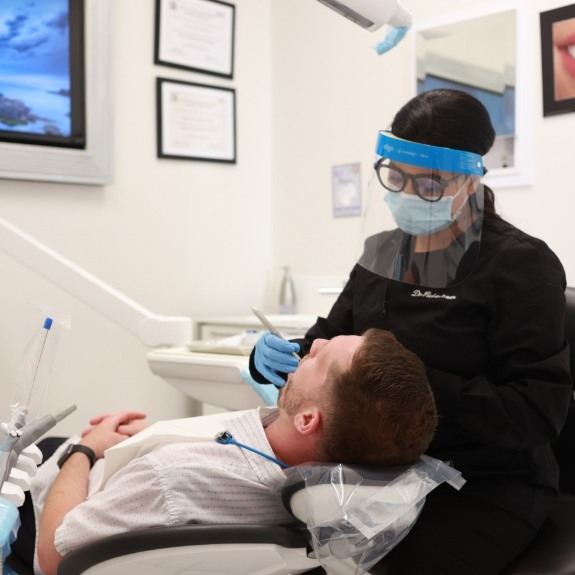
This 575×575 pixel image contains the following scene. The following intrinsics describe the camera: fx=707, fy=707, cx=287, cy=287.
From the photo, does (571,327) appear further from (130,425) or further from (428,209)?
(130,425)

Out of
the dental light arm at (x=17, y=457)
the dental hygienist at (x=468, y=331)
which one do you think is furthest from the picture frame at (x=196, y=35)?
the dental light arm at (x=17, y=457)

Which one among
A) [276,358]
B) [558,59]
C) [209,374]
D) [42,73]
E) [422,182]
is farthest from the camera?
[42,73]

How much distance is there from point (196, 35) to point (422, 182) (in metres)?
1.99

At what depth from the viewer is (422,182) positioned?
1.30 metres

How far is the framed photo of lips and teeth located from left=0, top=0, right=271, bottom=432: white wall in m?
1.35

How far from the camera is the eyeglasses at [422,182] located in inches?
50.6

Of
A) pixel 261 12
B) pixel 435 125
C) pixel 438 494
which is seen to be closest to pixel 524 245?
pixel 435 125

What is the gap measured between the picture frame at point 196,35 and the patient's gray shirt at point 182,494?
2.14 metres

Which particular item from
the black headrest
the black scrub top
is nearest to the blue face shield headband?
the black scrub top

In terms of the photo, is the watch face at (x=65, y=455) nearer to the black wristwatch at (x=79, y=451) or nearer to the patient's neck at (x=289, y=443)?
the black wristwatch at (x=79, y=451)

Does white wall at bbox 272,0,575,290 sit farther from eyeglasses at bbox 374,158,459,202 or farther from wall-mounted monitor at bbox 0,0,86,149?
eyeglasses at bbox 374,158,459,202

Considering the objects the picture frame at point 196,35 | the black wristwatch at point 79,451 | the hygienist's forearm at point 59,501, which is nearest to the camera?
the hygienist's forearm at point 59,501

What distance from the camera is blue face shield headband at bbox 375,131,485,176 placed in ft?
4.15

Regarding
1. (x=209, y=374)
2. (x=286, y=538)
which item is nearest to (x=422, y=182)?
(x=286, y=538)
